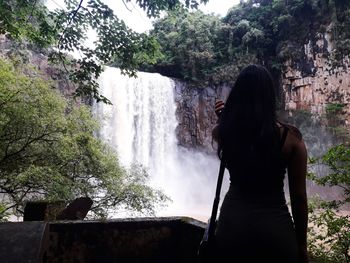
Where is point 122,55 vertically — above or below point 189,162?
above

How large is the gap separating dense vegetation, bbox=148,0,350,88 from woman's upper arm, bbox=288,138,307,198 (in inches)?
865

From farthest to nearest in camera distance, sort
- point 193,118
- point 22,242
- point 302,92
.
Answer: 1. point 193,118
2. point 302,92
3. point 22,242

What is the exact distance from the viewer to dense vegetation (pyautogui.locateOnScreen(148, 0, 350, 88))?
72.5ft

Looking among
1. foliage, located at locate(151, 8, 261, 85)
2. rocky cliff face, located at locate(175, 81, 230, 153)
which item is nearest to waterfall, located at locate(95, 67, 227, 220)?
rocky cliff face, located at locate(175, 81, 230, 153)

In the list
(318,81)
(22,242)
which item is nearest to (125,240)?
(22,242)

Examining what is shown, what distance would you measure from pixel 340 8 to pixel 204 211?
14284 mm

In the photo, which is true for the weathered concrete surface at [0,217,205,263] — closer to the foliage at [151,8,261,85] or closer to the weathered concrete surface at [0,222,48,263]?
the weathered concrete surface at [0,222,48,263]

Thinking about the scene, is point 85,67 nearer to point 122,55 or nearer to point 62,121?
A: point 122,55

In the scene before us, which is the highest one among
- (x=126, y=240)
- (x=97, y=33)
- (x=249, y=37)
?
(x=249, y=37)

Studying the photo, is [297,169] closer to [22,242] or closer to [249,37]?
[22,242]

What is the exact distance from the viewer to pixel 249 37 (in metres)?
23.8

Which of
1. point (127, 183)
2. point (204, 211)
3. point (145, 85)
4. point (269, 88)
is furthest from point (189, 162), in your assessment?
point (269, 88)

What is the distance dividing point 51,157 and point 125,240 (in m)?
5.31

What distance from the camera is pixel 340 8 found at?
21234mm
